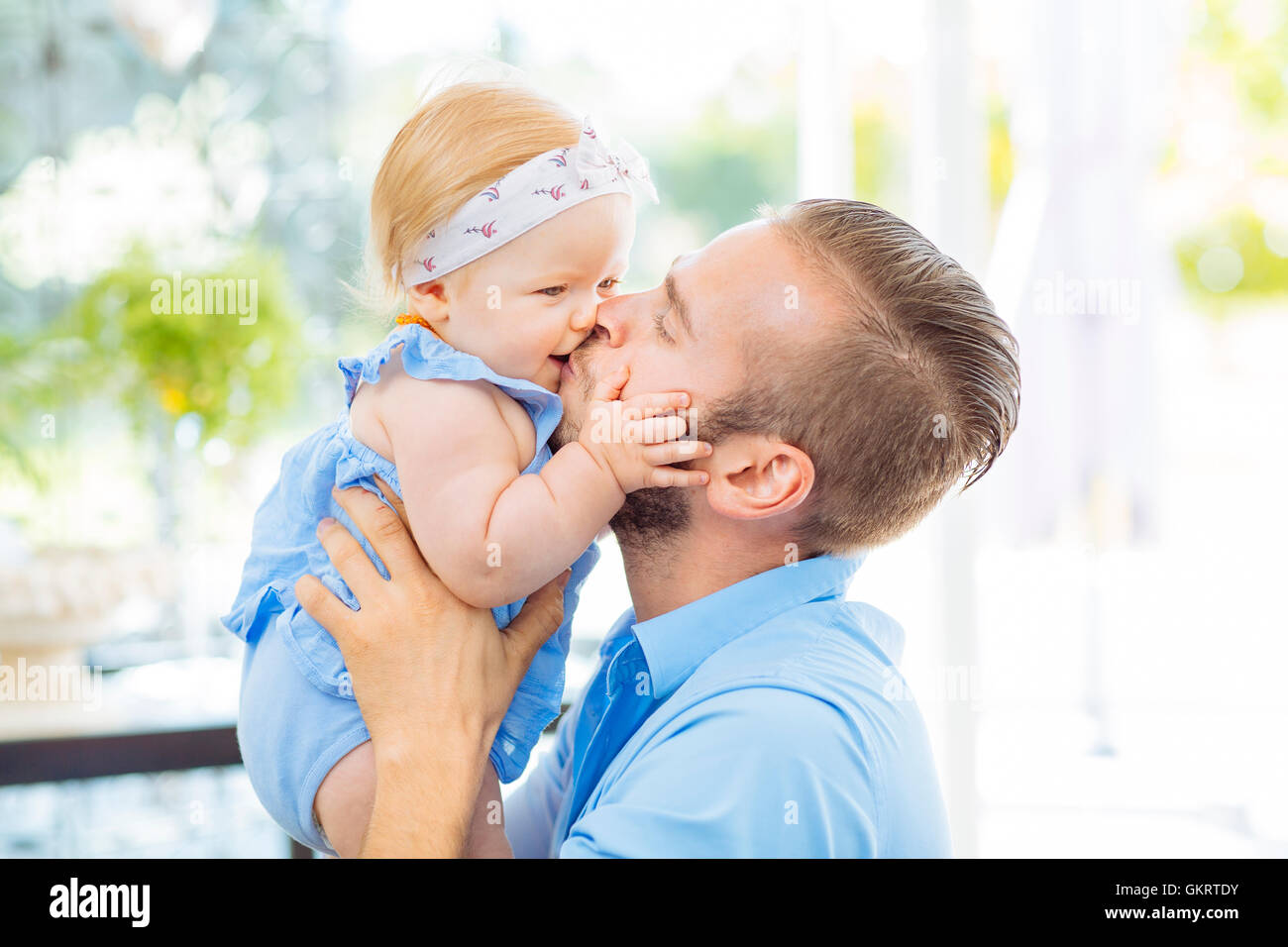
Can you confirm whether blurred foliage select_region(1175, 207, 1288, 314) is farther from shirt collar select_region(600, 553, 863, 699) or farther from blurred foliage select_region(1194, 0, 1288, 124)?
shirt collar select_region(600, 553, 863, 699)

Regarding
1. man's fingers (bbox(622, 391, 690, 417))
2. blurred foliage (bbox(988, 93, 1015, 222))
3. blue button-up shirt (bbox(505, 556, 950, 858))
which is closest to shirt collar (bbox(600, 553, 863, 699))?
blue button-up shirt (bbox(505, 556, 950, 858))

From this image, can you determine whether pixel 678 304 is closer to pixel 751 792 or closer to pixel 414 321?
pixel 414 321

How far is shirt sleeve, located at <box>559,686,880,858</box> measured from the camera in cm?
81

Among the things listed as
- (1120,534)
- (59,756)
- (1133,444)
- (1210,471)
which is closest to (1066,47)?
(1133,444)

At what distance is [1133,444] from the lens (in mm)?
2662

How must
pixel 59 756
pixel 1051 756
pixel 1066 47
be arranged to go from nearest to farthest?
pixel 59 756
pixel 1066 47
pixel 1051 756

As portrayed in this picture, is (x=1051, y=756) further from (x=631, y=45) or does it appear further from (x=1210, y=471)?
(x=1210, y=471)

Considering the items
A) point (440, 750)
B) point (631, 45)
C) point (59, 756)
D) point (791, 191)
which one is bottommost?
point (59, 756)

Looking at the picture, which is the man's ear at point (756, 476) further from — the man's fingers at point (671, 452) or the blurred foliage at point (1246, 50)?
the blurred foliage at point (1246, 50)

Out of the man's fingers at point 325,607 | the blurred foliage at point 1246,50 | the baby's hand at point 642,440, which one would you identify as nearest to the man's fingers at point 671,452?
the baby's hand at point 642,440

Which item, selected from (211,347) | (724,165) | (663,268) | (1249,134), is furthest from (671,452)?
(1249,134)

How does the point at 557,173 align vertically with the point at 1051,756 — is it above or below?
above

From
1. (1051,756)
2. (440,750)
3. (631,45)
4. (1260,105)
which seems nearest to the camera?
(440,750)

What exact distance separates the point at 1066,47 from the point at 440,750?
2.41 meters
